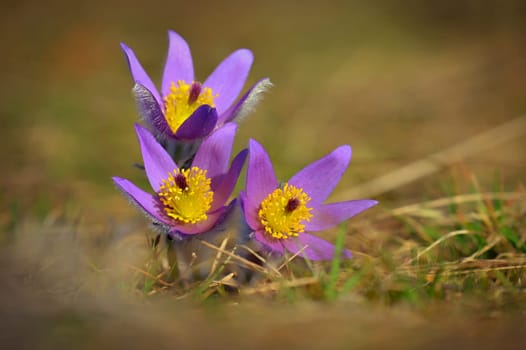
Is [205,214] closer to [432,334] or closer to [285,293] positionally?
[285,293]

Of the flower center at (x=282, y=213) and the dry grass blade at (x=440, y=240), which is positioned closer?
the flower center at (x=282, y=213)

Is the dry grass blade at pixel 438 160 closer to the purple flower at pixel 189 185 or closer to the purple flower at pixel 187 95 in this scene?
the purple flower at pixel 187 95

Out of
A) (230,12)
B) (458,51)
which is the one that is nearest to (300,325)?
(458,51)

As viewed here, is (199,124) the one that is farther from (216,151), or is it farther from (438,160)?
(438,160)

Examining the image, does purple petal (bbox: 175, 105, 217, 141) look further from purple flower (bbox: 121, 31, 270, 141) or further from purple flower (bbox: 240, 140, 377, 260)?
purple flower (bbox: 240, 140, 377, 260)

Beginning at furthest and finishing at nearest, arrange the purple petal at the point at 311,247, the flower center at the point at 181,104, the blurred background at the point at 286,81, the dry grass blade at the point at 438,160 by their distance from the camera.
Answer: the blurred background at the point at 286,81
the dry grass blade at the point at 438,160
the flower center at the point at 181,104
the purple petal at the point at 311,247

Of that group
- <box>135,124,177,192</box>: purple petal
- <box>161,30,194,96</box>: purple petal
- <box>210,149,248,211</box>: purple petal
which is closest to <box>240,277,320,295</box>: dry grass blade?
<box>210,149,248,211</box>: purple petal

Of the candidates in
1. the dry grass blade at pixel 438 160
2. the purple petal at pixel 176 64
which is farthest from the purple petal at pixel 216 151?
the dry grass blade at pixel 438 160
